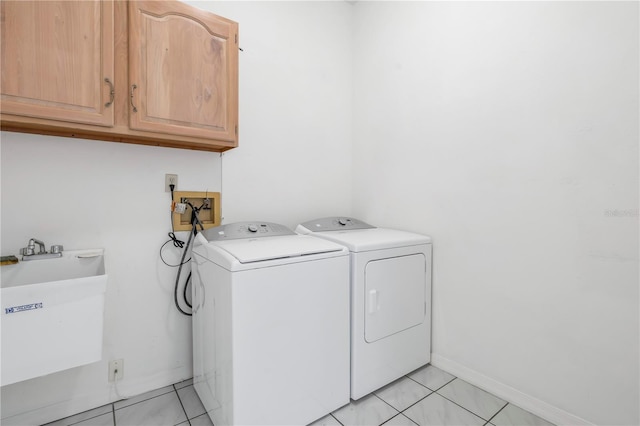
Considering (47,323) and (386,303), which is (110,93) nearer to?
(47,323)

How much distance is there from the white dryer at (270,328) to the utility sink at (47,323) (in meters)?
0.50

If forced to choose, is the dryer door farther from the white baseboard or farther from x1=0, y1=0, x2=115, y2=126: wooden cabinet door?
x1=0, y1=0, x2=115, y2=126: wooden cabinet door

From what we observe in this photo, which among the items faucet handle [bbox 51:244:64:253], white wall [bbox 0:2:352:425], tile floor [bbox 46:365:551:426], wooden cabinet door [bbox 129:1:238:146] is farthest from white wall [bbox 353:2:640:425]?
faucet handle [bbox 51:244:64:253]

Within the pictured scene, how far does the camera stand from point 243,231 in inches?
75.6

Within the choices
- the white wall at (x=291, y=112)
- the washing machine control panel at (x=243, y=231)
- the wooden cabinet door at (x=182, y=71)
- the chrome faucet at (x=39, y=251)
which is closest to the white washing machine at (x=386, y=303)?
the washing machine control panel at (x=243, y=231)

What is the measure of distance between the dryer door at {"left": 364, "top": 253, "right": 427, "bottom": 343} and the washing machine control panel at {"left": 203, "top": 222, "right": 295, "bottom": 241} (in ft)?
2.09

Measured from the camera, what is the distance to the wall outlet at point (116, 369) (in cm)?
177

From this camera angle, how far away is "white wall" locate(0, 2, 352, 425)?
62.3 inches

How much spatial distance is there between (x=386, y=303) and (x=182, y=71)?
5.52 ft

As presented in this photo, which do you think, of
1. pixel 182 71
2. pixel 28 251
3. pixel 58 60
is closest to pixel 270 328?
pixel 28 251

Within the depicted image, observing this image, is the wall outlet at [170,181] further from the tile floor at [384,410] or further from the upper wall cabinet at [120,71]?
the tile floor at [384,410]

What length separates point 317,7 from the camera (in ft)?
8.33

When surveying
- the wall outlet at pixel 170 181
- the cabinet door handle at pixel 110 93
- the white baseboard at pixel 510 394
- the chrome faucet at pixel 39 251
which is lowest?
the white baseboard at pixel 510 394

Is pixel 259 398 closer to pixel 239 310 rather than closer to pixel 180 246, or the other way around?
→ pixel 239 310
